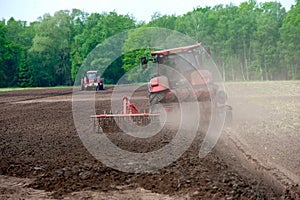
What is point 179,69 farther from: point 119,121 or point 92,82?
point 92,82

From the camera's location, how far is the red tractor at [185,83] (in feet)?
43.0

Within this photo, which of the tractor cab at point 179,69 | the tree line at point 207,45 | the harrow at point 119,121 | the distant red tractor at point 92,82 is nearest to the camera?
the harrow at point 119,121

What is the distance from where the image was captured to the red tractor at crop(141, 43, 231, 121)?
43.0 feet

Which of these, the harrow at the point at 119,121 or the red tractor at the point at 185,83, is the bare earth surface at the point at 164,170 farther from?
the red tractor at the point at 185,83

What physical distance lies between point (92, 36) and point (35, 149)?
70491 mm

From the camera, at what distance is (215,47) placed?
2953 inches

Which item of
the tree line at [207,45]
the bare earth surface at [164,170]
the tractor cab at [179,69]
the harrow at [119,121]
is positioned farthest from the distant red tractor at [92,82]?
the bare earth surface at [164,170]

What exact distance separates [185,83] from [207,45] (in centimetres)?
6287

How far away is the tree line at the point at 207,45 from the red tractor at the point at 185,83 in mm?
49175

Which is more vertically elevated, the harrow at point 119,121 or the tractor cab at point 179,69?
the tractor cab at point 179,69

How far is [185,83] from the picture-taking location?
13.6 metres

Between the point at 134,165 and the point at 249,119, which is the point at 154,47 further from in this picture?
the point at 134,165

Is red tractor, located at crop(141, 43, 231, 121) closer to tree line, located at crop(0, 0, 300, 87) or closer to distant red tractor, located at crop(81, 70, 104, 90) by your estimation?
distant red tractor, located at crop(81, 70, 104, 90)

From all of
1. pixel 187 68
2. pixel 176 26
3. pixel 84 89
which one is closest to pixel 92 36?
pixel 176 26
